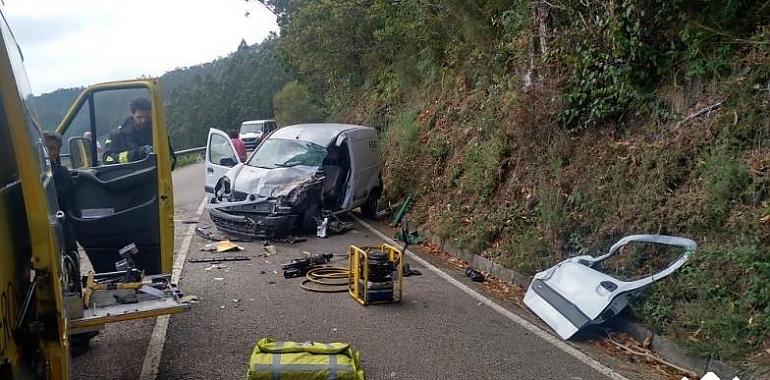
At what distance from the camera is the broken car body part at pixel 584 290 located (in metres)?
5.83

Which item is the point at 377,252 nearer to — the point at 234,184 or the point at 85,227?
the point at 85,227

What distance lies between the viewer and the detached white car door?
→ 12.5 meters

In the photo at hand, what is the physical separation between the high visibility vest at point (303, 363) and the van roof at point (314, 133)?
7.98 meters

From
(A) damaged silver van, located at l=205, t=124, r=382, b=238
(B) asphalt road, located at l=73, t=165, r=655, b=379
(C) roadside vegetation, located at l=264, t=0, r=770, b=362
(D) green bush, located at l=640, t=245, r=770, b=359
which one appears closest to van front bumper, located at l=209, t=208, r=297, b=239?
(A) damaged silver van, located at l=205, t=124, r=382, b=238

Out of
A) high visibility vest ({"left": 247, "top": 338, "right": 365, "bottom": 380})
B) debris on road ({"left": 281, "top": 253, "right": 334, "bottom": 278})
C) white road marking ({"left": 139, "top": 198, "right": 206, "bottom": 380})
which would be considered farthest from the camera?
debris on road ({"left": 281, "top": 253, "right": 334, "bottom": 278})

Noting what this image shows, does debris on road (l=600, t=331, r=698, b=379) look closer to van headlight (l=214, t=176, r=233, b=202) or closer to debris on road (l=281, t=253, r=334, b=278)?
debris on road (l=281, t=253, r=334, b=278)

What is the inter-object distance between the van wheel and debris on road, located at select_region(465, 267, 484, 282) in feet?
16.3

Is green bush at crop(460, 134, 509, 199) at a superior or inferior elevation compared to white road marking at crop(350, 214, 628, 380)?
superior

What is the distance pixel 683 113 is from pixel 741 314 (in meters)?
3.23

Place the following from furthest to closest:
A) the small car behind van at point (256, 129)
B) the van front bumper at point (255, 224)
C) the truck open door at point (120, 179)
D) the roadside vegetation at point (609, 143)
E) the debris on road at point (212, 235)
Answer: the small car behind van at point (256, 129) → the debris on road at point (212, 235) → the van front bumper at point (255, 224) → the roadside vegetation at point (609, 143) → the truck open door at point (120, 179)

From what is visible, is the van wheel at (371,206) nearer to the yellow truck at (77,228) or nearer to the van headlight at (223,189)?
the van headlight at (223,189)

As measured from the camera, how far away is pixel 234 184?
11266 mm

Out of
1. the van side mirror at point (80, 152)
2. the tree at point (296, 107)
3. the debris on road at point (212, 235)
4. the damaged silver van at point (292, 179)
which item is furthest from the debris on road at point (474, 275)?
the tree at point (296, 107)

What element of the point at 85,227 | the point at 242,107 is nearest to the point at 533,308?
the point at 85,227
